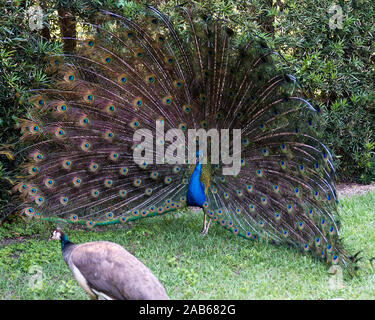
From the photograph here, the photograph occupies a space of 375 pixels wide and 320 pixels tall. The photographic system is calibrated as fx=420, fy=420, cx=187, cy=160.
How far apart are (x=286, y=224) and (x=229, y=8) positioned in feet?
11.1

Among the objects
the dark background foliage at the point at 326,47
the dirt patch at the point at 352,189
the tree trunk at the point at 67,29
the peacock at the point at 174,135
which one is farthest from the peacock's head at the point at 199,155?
the dirt patch at the point at 352,189

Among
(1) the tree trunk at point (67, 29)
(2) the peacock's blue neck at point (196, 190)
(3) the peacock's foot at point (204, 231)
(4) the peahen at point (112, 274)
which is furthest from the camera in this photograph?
(1) the tree trunk at point (67, 29)

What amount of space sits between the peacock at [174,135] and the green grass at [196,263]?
0.29 meters

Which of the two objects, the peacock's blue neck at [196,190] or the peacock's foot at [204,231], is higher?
the peacock's blue neck at [196,190]

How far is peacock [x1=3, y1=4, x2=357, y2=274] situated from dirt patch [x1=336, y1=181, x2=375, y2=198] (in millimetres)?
2727

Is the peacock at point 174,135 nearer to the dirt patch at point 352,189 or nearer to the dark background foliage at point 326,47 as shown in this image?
the dark background foliage at point 326,47

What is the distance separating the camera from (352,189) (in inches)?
276

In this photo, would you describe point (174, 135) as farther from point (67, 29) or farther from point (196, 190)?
point (67, 29)

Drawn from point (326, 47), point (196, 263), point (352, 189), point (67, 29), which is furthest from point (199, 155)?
point (352, 189)

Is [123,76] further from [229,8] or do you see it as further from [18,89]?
[229,8]

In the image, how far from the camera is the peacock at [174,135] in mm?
4207

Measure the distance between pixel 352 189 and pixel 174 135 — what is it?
3864 mm

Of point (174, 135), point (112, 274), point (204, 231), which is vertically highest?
point (174, 135)

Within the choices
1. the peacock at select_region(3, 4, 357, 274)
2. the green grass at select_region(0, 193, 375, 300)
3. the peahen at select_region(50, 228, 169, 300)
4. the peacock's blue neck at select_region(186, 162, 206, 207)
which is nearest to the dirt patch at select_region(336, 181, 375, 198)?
the green grass at select_region(0, 193, 375, 300)
